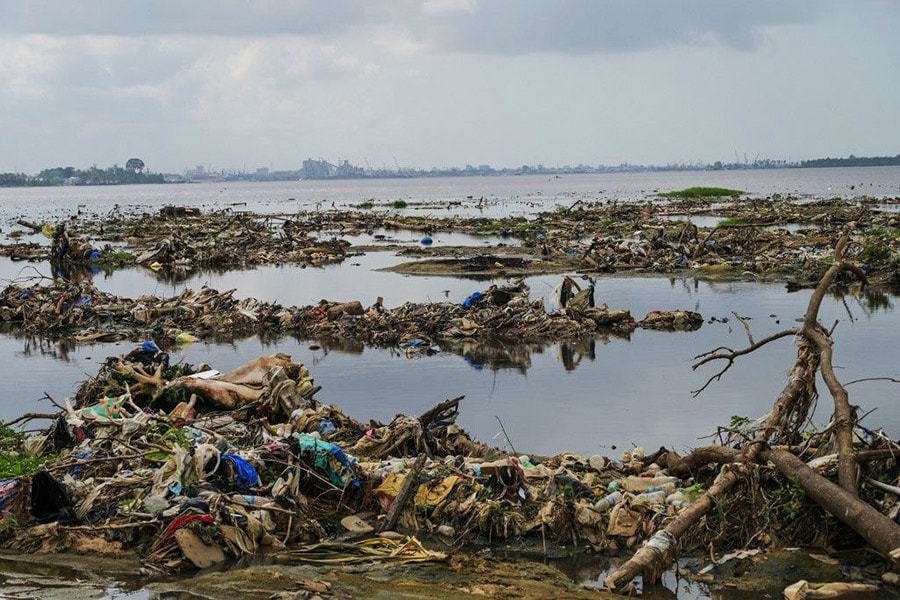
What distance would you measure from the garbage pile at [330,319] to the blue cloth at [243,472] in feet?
32.3

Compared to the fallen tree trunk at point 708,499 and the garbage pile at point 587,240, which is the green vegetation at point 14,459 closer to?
the fallen tree trunk at point 708,499

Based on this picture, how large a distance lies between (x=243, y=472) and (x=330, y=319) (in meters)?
12.1

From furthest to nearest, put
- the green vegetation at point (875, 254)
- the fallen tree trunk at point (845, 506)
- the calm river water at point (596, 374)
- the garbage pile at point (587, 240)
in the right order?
the garbage pile at point (587, 240)
the green vegetation at point (875, 254)
the calm river water at point (596, 374)
the fallen tree trunk at point (845, 506)

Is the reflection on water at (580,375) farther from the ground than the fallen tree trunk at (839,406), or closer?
closer

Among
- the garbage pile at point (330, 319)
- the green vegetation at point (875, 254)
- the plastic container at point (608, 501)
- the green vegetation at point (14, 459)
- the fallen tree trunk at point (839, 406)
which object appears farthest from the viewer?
the green vegetation at point (875, 254)

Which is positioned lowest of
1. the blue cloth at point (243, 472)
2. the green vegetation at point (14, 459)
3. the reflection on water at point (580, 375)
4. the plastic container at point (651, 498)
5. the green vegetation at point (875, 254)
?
the reflection on water at point (580, 375)

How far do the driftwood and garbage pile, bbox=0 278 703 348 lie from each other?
10.3 m

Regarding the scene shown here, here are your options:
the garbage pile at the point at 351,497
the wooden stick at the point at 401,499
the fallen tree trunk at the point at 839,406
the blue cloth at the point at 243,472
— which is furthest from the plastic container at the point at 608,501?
the blue cloth at the point at 243,472

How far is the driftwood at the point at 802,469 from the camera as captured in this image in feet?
25.0

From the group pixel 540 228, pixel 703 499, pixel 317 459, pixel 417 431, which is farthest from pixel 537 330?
pixel 540 228

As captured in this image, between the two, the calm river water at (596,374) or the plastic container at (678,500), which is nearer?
the plastic container at (678,500)

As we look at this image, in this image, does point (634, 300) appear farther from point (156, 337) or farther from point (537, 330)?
point (156, 337)

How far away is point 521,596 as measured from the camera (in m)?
7.55

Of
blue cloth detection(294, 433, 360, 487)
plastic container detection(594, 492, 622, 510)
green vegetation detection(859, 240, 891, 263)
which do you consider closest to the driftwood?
plastic container detection(594, 492, 622, 510)
